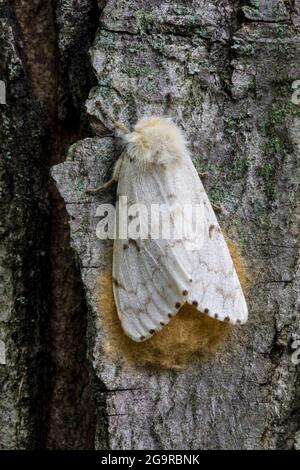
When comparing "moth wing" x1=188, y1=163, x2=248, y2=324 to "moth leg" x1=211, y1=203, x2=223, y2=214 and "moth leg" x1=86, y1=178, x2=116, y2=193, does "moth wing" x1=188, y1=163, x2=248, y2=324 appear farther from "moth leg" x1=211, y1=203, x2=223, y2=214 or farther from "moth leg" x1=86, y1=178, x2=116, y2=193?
"moth leg" x1=86, y1=178, x2=116, y2=193

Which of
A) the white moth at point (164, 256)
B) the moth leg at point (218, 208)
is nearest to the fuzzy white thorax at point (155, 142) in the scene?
the white moth at point (164, 256)

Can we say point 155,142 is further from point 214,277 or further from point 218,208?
point 214,277

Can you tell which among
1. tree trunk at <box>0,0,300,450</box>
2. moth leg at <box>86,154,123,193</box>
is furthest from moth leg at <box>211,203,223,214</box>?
moth leg at <box>86,154,123,193</box>

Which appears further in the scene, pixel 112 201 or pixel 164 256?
pixel 112 201

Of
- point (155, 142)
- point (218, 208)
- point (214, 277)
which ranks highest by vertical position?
point (155, 142)

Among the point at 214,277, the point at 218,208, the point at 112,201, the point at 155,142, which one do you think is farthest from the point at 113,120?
the point at 214,277

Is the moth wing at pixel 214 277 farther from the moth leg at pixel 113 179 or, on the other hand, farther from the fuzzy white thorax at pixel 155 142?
the moth leg at pixel 113 179

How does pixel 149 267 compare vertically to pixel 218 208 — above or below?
below
